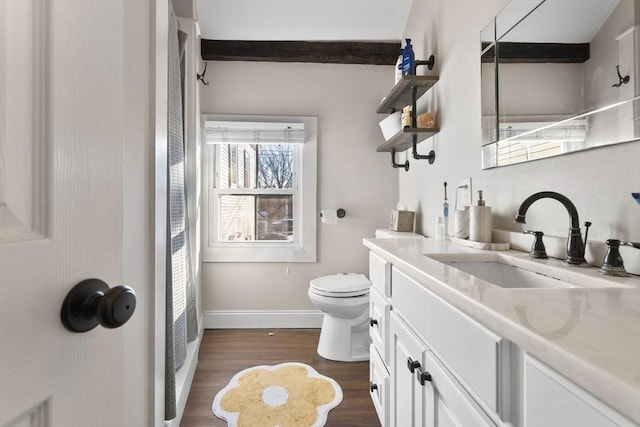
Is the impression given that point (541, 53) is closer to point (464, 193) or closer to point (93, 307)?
point (464, 193)

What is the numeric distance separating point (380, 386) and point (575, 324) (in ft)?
3.89

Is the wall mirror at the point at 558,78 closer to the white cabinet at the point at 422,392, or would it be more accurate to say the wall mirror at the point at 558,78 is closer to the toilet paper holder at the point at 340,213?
the white cabinet at the point at 422,392

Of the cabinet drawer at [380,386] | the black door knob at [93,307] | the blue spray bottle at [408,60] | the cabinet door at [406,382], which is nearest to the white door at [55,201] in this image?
the black door knob at [93,307]

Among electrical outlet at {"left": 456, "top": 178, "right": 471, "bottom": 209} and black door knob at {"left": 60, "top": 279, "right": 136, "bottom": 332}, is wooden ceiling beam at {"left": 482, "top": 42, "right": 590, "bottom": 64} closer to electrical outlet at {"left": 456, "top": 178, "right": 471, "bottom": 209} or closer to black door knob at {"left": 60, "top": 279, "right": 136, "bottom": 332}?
electrical outlet at {"left": 456, "top": 178, "right": 471, "bottom": 209}

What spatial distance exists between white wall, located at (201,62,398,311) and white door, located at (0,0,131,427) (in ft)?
7.71

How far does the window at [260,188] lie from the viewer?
274cm

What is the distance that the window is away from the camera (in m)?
2.74

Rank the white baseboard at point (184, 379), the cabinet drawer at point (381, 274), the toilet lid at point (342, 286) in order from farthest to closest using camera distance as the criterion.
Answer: the toilet lid at point (342, 286), the white baseboard at point (184, 379), the cabinet drawer at point (381, 274)

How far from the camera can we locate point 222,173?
2826 mm

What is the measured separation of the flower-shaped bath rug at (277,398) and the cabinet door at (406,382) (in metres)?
0.54

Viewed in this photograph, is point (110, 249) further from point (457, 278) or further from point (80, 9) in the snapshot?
point (457, 278)

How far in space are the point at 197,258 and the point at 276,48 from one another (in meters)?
1.85

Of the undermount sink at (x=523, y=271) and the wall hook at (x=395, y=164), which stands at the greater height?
the wall hook at (x=395, y=164)

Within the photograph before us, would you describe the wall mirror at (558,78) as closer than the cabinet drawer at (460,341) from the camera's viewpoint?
No
